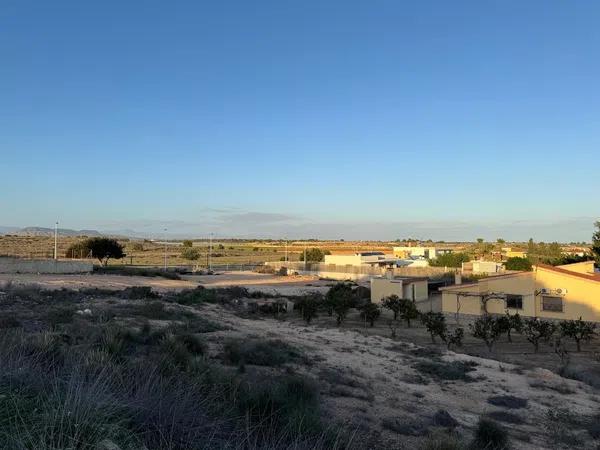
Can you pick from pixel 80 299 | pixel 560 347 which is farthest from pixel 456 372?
pixel 80 299

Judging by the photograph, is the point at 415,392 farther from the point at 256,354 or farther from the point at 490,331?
the point at 490,331

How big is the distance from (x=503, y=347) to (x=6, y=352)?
25.9 metres

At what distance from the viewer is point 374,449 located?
27.9 feet

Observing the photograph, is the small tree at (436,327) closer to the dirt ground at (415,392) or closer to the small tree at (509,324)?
the small tree at (509,324)

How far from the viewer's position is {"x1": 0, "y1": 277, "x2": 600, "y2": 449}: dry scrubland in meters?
4.82

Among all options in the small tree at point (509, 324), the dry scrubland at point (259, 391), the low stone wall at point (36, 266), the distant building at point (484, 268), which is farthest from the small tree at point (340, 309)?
the low stone wall at point (36, 266)

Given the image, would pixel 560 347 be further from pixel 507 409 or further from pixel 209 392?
pixel 209 392

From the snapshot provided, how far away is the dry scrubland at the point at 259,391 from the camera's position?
4.82 metres

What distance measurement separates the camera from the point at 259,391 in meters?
8.17

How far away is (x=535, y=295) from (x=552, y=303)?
→ 45.0 inches

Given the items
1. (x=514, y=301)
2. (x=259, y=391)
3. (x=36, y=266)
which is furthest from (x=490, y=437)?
(x=36, y=266)

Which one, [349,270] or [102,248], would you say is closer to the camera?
[102,248]

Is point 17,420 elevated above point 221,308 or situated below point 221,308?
above

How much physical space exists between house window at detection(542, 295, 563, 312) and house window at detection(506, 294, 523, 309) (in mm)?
1468
